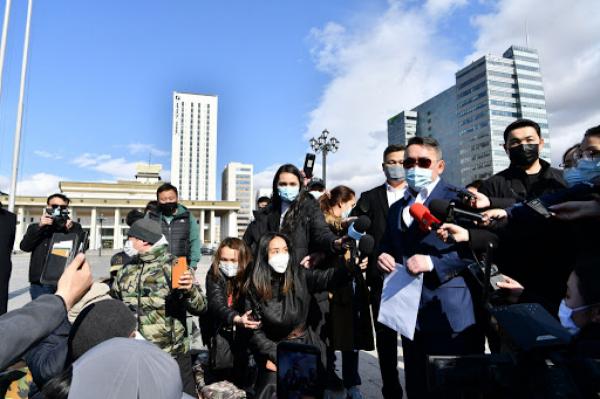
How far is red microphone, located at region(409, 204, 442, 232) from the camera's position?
1.90 metres

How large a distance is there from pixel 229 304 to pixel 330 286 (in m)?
1.14

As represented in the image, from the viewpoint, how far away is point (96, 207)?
220 ft

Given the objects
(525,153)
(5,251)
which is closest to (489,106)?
(525,153)

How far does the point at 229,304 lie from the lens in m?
3.55

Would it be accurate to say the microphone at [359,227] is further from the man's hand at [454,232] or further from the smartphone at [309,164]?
→ the smartphone at [309,164]

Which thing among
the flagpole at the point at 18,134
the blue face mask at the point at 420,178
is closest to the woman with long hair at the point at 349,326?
the blue face mask at the point at 420,178

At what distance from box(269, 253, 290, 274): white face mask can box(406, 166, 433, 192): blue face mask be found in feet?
4.11

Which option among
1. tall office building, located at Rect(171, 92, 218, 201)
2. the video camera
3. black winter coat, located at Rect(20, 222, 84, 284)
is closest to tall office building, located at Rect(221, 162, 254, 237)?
tall office building, located at Rect(171, 92, 218, 201)

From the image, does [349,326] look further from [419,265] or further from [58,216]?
[58,216]

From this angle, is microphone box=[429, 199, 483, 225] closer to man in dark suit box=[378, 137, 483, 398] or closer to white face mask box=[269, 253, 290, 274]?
man in dark suit box=[378, 137, 483, 398]

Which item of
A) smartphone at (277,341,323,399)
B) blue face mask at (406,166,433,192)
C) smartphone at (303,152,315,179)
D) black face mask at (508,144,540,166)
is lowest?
smartphone at (277,341,323,399)

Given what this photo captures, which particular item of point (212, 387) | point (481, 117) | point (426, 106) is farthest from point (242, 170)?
point (212, 387)

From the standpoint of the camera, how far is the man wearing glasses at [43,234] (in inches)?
190

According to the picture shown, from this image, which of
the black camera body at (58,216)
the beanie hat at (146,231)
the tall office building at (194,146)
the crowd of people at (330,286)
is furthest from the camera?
the tall office building at (194,146)
